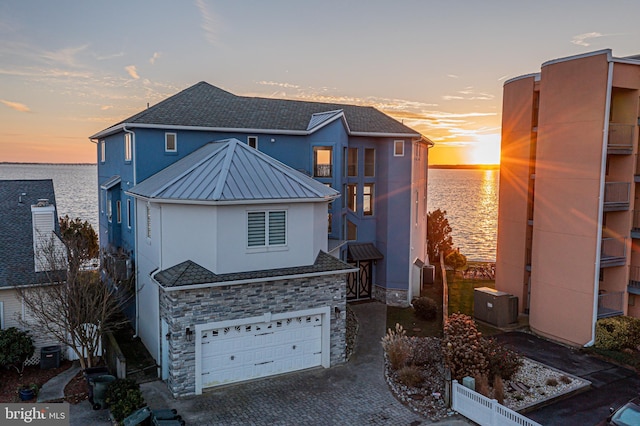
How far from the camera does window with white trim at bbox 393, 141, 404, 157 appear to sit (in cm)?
2441

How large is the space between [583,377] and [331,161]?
13.9m

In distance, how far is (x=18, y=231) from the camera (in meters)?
18.5

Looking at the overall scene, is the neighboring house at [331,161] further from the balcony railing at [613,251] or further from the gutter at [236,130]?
the balcony railing at [613,251]

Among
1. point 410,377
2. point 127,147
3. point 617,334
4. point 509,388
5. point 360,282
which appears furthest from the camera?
point 360,282

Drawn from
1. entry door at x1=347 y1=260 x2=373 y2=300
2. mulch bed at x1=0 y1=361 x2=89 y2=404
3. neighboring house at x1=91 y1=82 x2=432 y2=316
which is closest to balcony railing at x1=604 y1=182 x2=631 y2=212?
neighboring house at x1=91 y1=82 x2=432 y2=316

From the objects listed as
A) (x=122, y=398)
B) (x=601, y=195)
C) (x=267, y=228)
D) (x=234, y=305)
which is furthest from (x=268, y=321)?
(x=601, y=195)

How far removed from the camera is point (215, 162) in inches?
655

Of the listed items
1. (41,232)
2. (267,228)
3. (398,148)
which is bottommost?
(41,232)

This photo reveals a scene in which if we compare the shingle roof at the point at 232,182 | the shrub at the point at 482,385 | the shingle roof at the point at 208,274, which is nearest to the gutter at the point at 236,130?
the shingle roof at the point at 232,182

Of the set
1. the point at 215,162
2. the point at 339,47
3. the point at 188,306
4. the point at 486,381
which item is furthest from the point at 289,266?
the point at 339,47

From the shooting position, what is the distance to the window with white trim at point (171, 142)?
20.1 metres

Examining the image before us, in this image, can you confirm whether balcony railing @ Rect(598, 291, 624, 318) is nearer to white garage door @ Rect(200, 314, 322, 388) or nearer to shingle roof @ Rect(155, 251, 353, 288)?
shingle roof @ Rect(155, 251, 353, 288)

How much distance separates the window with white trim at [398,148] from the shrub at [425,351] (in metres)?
9.93

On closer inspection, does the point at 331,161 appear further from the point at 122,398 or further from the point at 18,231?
the point at 122,398
